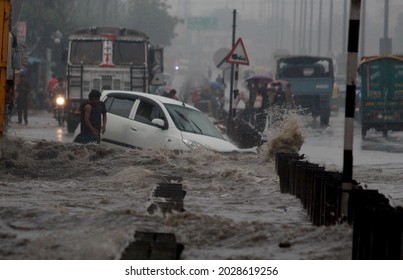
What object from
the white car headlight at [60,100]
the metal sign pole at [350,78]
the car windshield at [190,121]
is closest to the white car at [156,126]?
the car windshield at [190,121]

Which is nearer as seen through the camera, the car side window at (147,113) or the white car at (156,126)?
the white car at (156,126)

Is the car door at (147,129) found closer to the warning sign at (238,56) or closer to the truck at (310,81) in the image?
the warning sign at (238,56)

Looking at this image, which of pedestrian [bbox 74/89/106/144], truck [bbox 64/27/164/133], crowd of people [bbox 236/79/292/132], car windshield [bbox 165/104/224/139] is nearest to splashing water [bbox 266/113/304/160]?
car windshield [bbox 165/104/224/139]

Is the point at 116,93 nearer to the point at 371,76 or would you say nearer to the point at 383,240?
the point at 383,240

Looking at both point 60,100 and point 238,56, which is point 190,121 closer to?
point 238,56

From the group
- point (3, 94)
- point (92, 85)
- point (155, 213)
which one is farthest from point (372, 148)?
point (155, 213)

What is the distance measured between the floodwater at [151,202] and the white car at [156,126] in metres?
0.28

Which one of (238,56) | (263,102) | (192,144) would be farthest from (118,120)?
(263,102)

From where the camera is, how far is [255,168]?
842 inches

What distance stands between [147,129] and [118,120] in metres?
0.75

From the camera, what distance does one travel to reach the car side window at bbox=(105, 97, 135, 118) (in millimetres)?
22578

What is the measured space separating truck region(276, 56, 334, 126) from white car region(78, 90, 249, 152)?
27371mm

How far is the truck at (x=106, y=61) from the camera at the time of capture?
36.5 m

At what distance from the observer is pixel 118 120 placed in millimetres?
22484
